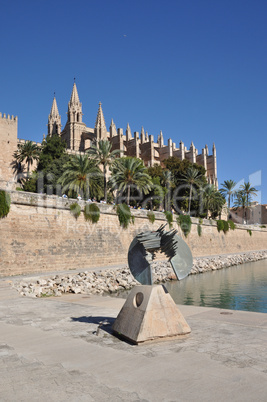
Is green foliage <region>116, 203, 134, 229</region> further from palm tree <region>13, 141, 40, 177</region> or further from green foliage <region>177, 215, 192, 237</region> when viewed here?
palm tree <region>13, 141, 40, 177</region>

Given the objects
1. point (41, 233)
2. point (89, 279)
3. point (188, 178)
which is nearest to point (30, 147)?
point (188, 178)

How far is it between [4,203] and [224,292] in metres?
11.2

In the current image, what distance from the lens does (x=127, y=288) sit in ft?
52.4

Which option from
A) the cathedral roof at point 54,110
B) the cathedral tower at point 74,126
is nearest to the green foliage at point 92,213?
the cathedral tower at point 74,126

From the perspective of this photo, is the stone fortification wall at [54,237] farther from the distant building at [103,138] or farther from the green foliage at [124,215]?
the distant building at [103,138]

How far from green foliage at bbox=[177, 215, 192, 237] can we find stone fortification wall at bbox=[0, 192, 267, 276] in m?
6.35

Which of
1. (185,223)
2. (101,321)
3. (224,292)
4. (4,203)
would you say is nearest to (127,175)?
(185,223)

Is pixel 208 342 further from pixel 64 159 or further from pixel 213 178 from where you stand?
pixel 213 178

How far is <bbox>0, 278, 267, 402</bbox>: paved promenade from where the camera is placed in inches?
135

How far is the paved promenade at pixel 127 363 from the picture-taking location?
342 centimetres

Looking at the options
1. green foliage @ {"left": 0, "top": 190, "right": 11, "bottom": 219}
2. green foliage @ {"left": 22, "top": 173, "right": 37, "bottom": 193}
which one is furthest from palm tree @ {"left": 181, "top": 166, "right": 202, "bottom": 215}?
green foliage @ {"left": 0, "top": 190, "right": 11, "bottom": 219}

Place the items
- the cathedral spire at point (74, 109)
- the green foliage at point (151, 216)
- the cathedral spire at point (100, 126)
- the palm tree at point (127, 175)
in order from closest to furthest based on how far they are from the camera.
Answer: the green foliage at point (151, 216) < the palm tree at point (127, 175) < the cathedral spire at point (100, 126) < the cathedral spire at point (74, 109)

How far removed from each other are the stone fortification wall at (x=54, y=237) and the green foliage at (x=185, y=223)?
6354mm

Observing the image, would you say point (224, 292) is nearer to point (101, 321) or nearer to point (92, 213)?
point (92, 213)
